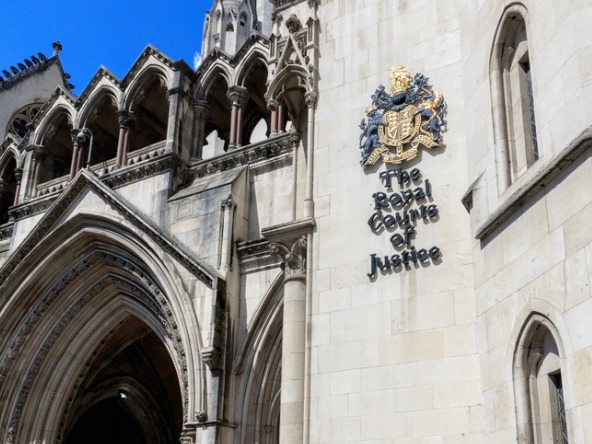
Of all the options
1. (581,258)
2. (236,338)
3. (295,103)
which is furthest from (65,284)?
(581,258)

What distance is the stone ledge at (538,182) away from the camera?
7.99m

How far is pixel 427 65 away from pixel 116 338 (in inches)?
503

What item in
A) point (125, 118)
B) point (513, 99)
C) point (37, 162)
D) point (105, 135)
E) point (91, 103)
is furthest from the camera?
point (105, 135)

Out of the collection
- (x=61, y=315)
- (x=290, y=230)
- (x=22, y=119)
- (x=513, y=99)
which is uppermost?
(x=22, y=119)

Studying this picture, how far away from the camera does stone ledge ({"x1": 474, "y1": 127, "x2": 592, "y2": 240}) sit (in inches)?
315

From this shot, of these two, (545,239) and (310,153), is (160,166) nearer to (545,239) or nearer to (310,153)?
(310,153)

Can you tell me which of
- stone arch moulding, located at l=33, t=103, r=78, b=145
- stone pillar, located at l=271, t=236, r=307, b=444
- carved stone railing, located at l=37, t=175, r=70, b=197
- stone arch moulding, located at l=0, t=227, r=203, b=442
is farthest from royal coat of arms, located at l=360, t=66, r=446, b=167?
stone arch moulding, located at l=33, t=103, r=78, b=145

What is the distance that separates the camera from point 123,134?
2048cm

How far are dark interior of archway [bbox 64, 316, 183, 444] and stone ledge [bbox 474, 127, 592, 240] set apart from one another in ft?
47.9

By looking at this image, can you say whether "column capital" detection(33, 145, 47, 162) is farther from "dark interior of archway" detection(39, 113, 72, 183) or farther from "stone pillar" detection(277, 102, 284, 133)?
"stone pillar" detection(277, 102, 284, 133)

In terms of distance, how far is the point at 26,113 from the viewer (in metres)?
30.8

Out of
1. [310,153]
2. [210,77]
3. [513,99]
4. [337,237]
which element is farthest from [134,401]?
[513,99]

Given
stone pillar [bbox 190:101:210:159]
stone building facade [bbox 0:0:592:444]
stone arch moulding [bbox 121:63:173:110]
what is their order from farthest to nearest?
stone arch moulding [bbox 121:63:173:110], stone pillar [bbox 190:101:210:159], stone building facade [bbox 0:0:592:444]

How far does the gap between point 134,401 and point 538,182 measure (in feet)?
58.7
